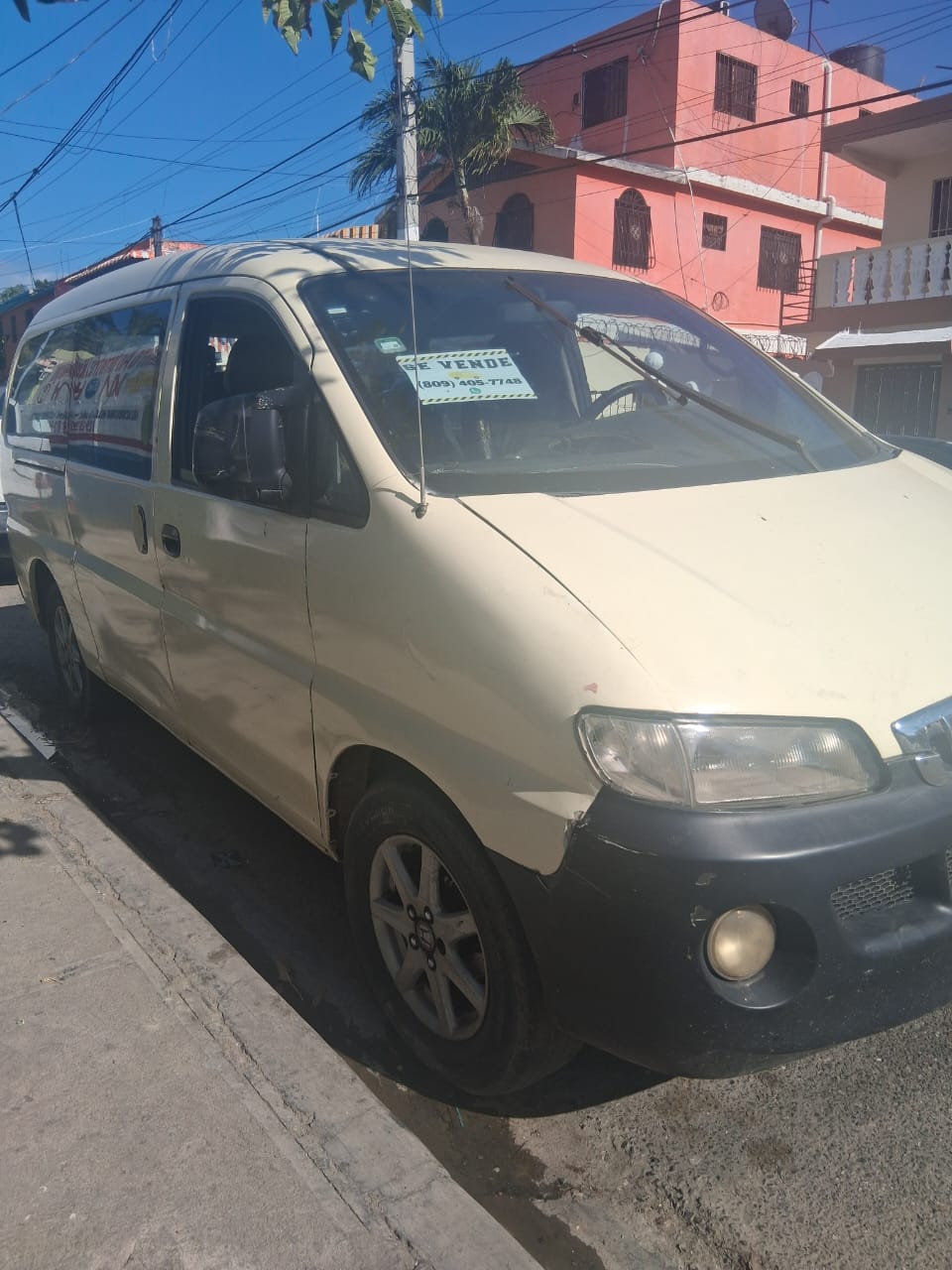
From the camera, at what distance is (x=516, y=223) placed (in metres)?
25.7

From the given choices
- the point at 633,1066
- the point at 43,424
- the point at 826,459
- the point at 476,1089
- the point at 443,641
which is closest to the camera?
the point at 443,641

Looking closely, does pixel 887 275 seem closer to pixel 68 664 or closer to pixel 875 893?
pixel 68 664

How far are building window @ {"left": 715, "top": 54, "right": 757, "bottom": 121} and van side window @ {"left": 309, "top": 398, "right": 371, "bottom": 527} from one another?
2771 cm

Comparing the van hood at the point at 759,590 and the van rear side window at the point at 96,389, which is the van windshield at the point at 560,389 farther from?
the van rear side window at the point at 96,389

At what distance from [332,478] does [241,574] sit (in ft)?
1.80

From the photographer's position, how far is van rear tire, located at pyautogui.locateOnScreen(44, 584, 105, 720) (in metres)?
5.16

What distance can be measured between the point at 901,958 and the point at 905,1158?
667 millimetres

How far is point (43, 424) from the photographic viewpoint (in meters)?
5.04

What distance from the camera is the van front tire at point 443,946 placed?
2223 millimetres

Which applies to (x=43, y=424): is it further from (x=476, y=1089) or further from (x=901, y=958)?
(x=901, y=958)

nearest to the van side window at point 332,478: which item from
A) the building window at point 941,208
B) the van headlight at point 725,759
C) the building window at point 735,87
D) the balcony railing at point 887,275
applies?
the van headlight at point 725,759

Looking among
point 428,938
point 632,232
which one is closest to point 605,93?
point 632,232

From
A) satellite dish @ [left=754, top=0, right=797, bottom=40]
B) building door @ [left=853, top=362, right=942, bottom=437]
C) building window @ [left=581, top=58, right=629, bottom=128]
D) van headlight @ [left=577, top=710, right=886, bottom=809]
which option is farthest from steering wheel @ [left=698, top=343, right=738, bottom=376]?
Result: satellite dish @ [left=754, top=0, right=797, bottom=40]

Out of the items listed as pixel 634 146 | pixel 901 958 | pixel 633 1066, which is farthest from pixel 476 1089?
pixel 634 146
